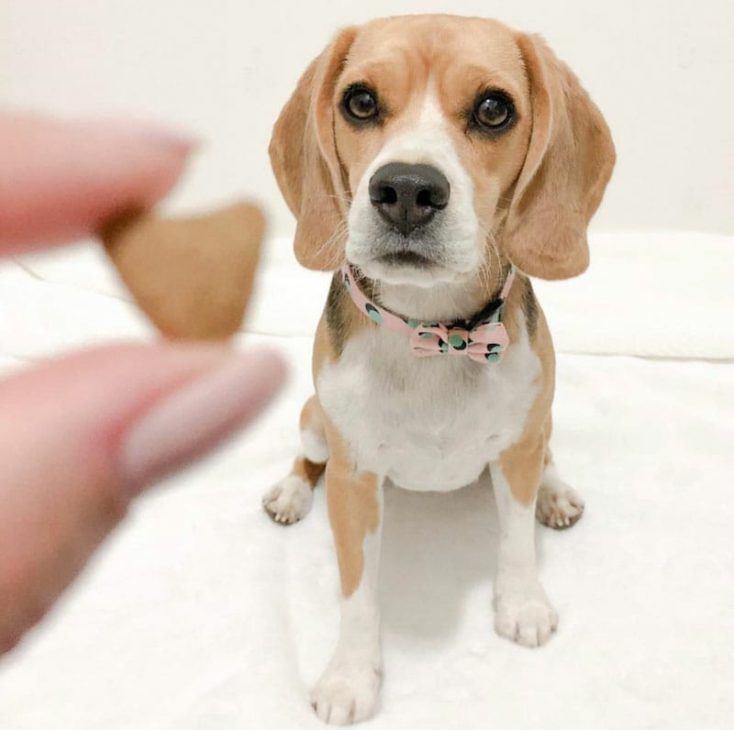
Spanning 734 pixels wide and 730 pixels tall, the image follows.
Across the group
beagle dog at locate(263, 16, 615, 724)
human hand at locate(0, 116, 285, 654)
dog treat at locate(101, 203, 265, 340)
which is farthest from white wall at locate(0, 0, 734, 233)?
human hand at locate(0, 116, 285, 654)

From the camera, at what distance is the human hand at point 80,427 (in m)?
0.27

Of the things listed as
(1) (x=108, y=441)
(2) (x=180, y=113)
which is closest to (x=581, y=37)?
(2) (x=180, y=113)

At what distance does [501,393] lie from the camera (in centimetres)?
101

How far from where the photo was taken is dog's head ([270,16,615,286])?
83 cm

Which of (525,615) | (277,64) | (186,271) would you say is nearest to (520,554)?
(525,615)

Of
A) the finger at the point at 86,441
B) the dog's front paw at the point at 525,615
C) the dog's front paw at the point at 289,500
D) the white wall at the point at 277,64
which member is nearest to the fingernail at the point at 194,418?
the finger at the point at 86,441

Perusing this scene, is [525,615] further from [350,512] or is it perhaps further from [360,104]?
[360,104]

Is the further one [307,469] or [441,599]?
[307,469]

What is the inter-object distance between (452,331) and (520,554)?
386 millimetres

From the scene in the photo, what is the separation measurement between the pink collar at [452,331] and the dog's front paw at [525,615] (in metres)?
0.38

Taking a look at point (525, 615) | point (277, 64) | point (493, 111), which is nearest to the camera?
point (493, 111)

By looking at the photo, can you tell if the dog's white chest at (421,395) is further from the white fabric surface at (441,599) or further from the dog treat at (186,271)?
the dog treat at (186,271)

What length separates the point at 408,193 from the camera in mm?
803

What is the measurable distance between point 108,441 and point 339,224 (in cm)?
75
